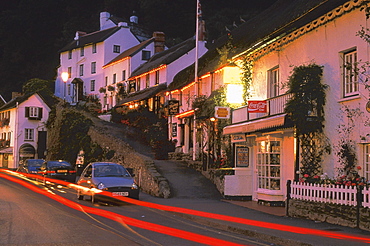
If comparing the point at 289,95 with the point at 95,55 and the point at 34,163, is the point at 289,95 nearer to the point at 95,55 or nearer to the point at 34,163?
the point at 34,163

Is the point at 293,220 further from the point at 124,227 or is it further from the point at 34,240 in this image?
the point at 34,240

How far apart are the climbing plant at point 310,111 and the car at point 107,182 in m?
6.80

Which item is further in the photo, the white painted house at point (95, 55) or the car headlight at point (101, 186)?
the white painted house at point (95, 55)

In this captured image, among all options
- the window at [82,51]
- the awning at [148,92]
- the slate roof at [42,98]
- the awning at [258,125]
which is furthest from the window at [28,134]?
the awning at [258,125]

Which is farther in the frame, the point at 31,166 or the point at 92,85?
the point at 92,85

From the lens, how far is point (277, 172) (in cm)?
2158

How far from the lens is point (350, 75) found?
17.2 m

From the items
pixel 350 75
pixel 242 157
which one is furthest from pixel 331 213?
pixel 242 157

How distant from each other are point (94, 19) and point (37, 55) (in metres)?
13.9

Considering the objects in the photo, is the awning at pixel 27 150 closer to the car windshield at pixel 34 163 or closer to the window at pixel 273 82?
the car windshield at pixel 34 163

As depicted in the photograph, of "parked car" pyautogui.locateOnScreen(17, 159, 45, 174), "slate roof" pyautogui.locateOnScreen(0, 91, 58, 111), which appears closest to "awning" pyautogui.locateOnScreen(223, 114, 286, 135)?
"parked car" pyautogui.locateOnScreen(17, 159, 45, 174)

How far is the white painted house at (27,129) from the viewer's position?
2810 inches

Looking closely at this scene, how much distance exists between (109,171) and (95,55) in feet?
176

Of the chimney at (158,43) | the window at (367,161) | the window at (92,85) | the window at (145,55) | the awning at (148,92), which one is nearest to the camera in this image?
the window at (367,161)
